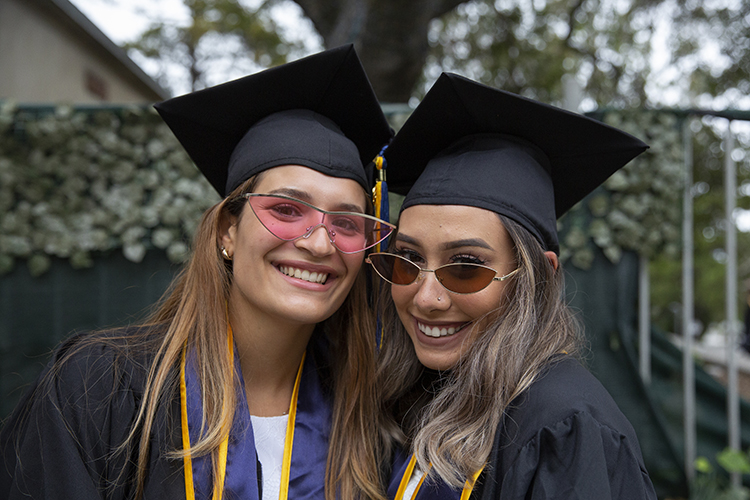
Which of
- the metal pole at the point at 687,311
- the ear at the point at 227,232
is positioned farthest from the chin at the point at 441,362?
the metal pole at the point at 687,311

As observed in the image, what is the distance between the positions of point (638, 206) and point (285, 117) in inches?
103

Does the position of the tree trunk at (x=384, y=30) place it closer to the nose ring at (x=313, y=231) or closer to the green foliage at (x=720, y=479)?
the nose ring at (x=313, y=231)

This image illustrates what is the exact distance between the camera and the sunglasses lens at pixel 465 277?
5.44 feet

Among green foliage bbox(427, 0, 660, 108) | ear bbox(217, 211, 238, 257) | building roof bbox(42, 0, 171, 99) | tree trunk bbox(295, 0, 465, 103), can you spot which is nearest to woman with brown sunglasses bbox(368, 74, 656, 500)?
ear bbox(217, 211, 238, 257)

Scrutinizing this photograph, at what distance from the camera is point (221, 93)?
6.27ft

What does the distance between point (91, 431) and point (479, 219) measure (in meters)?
1.33

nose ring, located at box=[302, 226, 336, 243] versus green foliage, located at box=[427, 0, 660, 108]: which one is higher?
green foliage, located at box=[427, 0, 660, 108]

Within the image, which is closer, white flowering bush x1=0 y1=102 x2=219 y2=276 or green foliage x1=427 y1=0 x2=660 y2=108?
white flowering bush x1=0 y1=102 x2=219 y2=276

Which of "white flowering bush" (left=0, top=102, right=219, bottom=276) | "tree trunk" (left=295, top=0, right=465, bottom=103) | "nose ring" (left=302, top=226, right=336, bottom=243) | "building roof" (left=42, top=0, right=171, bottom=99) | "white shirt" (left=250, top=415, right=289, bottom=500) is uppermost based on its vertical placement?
"building roof" (left=42, top=0, right=171, bottom=99)

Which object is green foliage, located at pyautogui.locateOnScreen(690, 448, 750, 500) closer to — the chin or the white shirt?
the chin

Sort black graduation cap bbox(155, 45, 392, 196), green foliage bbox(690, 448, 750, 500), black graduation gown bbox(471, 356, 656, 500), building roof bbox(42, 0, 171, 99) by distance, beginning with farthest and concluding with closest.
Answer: building roof bbox(42, 0, 171, 99), green foliage bbox(690, 448, 750, 500), black graduation cap bbox(155, 45, 392, 196), black graduation gown bbox(471, 356, 656, 500)

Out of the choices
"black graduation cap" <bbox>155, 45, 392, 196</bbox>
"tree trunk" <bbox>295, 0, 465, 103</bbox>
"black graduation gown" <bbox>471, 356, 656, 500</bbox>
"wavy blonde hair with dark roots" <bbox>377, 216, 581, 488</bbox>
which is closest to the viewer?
"black graduation gown" <bbox>471, 356, 656, 500</bbox>

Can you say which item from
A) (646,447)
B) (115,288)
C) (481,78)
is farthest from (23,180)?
(481,78)

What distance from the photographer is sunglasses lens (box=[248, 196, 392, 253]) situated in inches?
70.6
